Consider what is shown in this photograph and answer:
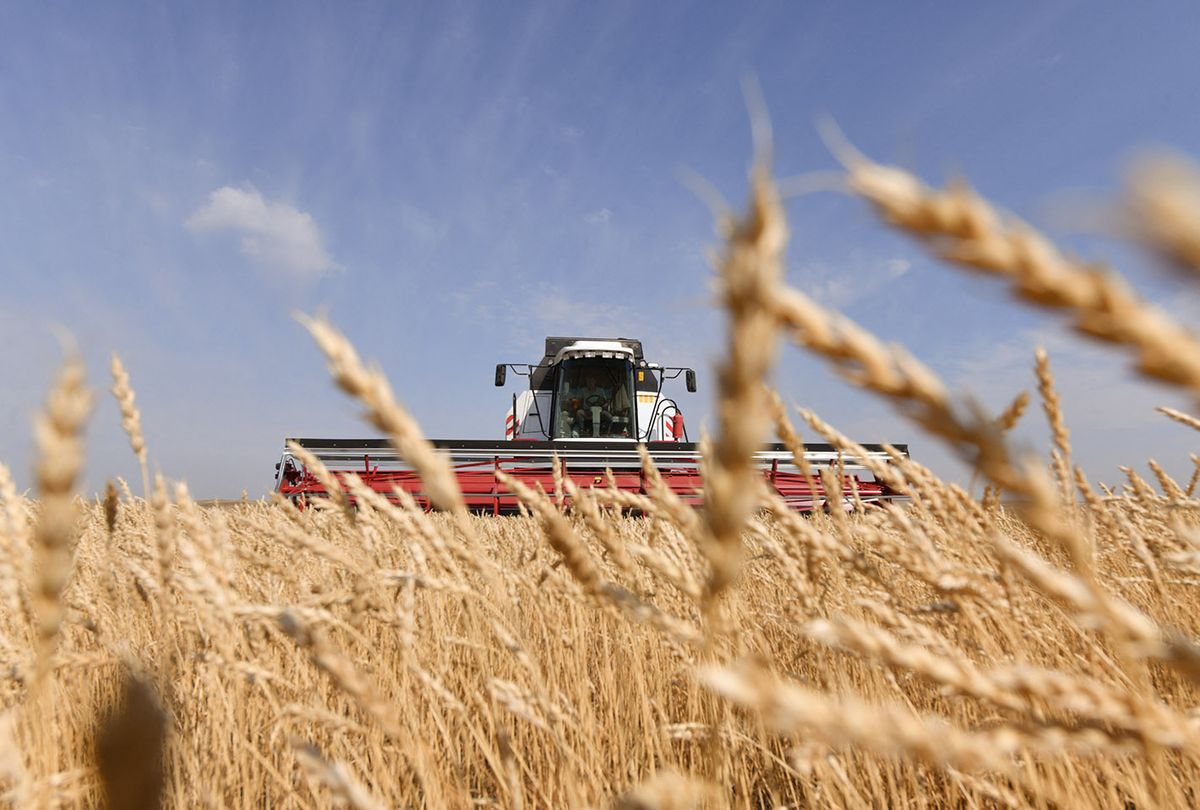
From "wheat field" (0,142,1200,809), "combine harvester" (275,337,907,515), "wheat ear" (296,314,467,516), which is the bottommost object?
"wheat field" (0,142,1200,809)

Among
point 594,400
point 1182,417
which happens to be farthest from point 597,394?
point 1182,417

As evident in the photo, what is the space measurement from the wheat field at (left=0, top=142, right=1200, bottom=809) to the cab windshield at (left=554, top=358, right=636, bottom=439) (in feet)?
34.5

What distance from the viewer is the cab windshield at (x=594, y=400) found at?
13477 mm

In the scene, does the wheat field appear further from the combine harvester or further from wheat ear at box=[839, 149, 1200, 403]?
the combine harvester

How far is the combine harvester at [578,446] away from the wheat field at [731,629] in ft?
20.1

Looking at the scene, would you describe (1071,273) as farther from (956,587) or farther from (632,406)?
(632,406)

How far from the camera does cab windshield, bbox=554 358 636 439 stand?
13.5 m

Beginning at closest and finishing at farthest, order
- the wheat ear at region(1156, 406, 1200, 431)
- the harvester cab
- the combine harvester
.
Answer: the wheat ear at region(1156, 406, 1200, 431)
the combine harvester
the harvester cab

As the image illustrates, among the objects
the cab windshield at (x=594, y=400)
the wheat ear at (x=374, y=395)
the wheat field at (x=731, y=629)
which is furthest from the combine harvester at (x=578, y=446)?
the wheat ear at (x=374, y=395)

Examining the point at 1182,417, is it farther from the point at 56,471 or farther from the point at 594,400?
the point at 594,400

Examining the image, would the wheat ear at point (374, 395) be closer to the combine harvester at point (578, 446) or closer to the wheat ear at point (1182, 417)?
the wheat ear at point (1182, 417)

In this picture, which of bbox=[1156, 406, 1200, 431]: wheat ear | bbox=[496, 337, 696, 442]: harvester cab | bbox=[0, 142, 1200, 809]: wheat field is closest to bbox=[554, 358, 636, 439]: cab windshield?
bbox=[496, 337, 696, 442]: harvester cab

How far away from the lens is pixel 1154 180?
24 cm

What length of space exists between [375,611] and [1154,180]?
136 centimetres
